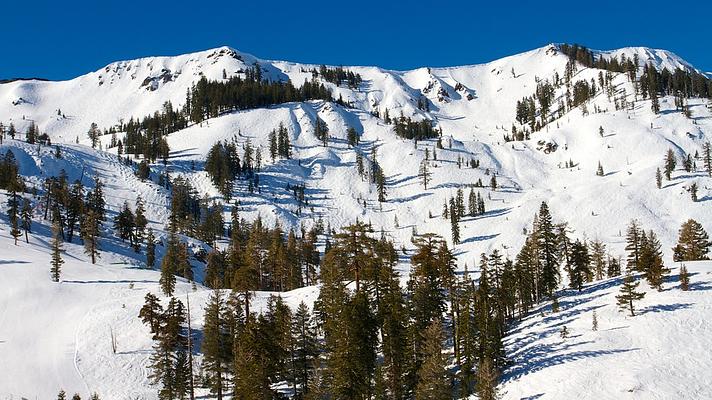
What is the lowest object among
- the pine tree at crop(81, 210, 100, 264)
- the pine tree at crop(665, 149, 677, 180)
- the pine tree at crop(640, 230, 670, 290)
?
the pine tree at crop(640, 230, 670, 290)

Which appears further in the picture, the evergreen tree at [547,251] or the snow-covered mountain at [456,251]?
the evergreen tree at [547,251]

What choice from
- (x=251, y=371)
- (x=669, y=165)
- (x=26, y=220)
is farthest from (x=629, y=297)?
(x=669, y=165)

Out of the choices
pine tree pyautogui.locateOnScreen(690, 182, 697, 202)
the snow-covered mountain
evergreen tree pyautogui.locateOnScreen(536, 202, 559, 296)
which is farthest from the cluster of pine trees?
pine tree pyautogui.locateOnScreen(690, 182, 697, 202)

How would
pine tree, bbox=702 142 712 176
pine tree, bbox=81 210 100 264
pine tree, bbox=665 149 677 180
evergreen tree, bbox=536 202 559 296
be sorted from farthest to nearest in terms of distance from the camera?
pine tree, bbox=702 142 712 176 < pine tree, bbox=665 149 677 180 < pine tree, bbox=81 210 100 264 < evergreen tree, bbox=536 202 559 296

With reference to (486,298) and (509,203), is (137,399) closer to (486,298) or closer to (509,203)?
(486,298)

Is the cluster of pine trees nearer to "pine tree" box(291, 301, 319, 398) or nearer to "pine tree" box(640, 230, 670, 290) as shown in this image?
"pine tree" box(291, 301, 319, 398)

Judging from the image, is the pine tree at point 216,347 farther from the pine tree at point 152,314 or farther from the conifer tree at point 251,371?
the pine tree at point 152,314

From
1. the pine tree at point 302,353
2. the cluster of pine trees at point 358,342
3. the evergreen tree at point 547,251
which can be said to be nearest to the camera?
the cluster of pine trees at point 358,342

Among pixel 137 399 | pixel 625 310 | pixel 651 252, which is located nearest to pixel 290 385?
pixel 137 399

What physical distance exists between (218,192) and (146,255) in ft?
253

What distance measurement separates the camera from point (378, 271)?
4409cm

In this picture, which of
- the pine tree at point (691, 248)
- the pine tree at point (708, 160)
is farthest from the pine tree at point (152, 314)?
the pine tree at point (708, 160)

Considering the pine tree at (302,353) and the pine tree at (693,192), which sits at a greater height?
the pine tree at (693,192)

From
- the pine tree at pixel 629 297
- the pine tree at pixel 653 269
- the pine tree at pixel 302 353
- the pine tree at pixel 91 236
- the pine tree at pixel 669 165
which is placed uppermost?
the pine tree at pixel 669 165
